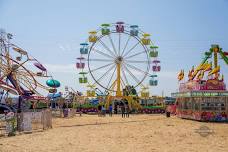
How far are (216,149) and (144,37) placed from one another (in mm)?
29615

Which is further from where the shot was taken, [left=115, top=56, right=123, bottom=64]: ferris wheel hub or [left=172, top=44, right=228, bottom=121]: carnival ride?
[left=115, top=56, right=123, bottom=64]: ferris wheel hub

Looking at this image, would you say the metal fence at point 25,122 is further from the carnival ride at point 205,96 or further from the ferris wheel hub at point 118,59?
the ferris wheel hub at point 118,59

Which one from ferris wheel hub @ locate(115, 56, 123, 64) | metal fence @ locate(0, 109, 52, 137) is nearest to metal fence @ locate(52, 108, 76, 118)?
ferris wheel hub @ locate(115, 56, 123, 64)

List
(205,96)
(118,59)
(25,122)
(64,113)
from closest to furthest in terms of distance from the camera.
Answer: (25,122) < (205,96) < (64,113) < (118,59)

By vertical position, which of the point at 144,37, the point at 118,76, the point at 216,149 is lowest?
the point at 216,149

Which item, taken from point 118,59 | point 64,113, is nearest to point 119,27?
point 118,59

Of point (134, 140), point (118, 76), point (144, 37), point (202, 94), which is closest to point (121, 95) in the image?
point (118, 76)

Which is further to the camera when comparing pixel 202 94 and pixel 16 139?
pixel 202 94

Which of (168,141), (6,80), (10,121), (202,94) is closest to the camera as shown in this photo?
(168,141)

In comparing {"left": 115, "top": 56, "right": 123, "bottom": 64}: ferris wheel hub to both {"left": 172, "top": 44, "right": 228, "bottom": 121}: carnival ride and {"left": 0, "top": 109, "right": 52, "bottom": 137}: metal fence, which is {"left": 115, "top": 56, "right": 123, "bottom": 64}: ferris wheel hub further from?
{"left": 0, "top": 109, "right": 52, "bottom": 137}: metal fence

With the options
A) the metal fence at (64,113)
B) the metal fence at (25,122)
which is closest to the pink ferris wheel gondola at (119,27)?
the metal fence at (64,113)

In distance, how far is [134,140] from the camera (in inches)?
570

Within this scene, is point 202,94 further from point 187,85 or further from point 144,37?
point 144,37

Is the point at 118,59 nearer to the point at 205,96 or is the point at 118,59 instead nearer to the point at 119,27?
the point at 119,27
